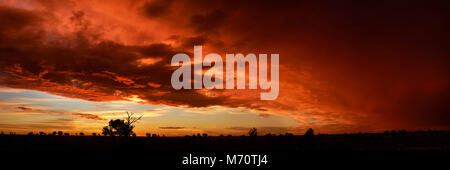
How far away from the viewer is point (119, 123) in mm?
81875
